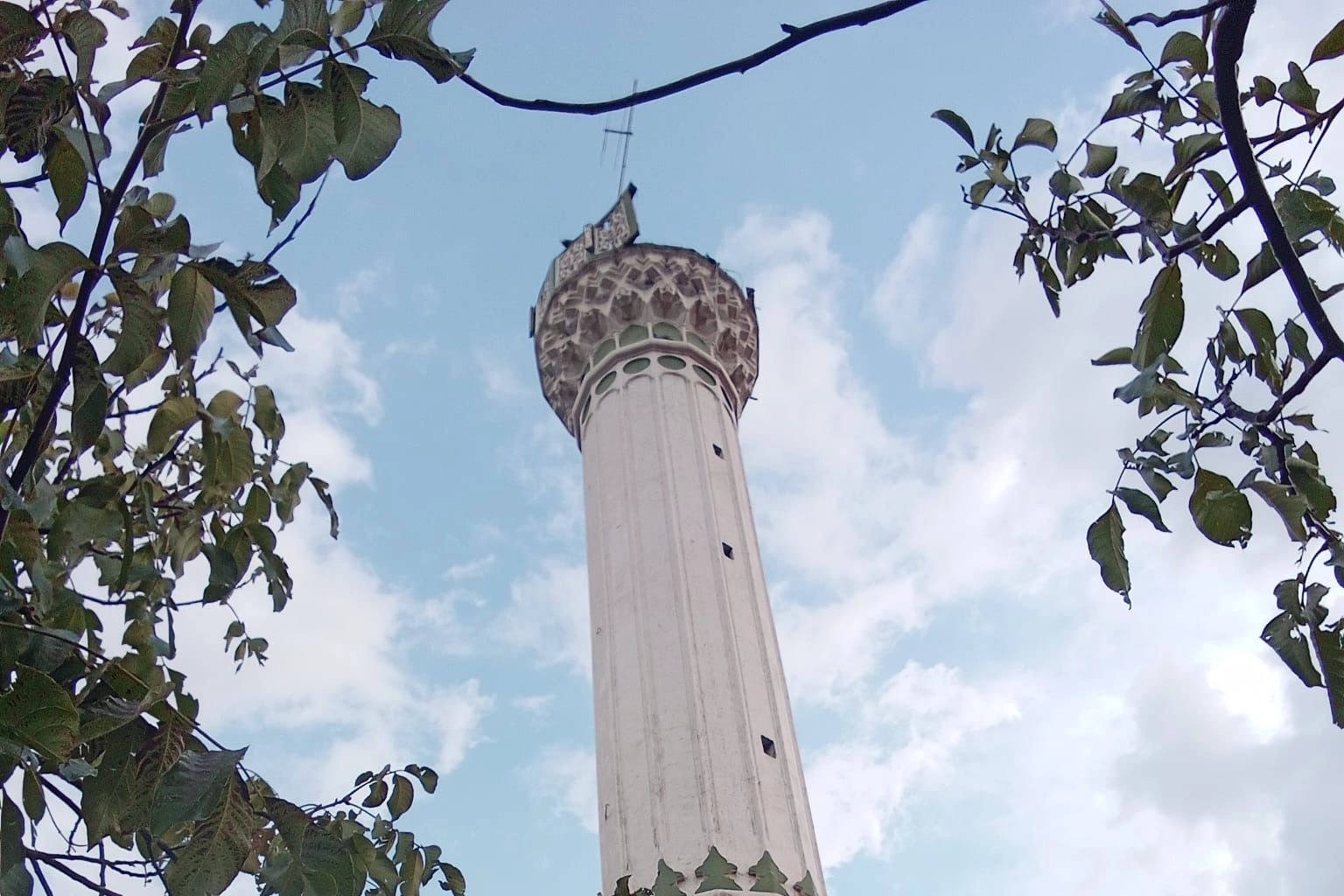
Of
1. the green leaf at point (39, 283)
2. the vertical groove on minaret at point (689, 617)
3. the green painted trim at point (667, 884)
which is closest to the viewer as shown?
the green leaf at point (39, 283)

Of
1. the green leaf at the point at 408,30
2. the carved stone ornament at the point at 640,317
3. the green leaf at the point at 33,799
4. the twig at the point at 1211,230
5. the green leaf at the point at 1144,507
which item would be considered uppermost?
the carved stone ornament at the point at 640,317

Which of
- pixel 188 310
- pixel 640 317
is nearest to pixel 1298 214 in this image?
pixel 188 310

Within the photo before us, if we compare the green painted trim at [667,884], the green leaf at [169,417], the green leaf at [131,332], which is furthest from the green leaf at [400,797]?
the green leaf at [131,332]

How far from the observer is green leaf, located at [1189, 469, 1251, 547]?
1679mm

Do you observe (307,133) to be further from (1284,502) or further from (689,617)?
(689,617)

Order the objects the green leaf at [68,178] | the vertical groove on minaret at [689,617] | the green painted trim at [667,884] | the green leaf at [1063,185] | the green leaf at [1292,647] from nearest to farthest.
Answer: the green leaf at [68,178] < the green leaf at [1292,647] < the green leaf at [1063,185] < the green painted trim at [667,884] < the vertical groove on minaret at [689,617]

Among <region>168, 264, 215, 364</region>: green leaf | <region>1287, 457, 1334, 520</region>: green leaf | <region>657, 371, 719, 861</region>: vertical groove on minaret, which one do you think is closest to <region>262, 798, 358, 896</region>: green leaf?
<region>168, 264, 215, 364</region>: green leaf

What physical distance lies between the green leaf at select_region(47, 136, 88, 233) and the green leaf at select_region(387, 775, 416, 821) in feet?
4.97

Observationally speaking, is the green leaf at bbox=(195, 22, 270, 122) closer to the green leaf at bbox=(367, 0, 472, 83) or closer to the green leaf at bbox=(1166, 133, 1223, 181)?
the green leaf at bbox=(367, 0, 472, 83)

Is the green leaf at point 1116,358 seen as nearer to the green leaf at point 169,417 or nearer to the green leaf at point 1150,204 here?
the green leaf at point 1150,204

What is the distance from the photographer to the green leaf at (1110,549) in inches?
71.7

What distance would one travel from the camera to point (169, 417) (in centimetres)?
223

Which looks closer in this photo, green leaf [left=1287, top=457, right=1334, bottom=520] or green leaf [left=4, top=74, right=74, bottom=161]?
green leaf [left=4, top=74, right=74, bottom=161]

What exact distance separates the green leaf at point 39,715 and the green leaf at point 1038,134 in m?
1.63
